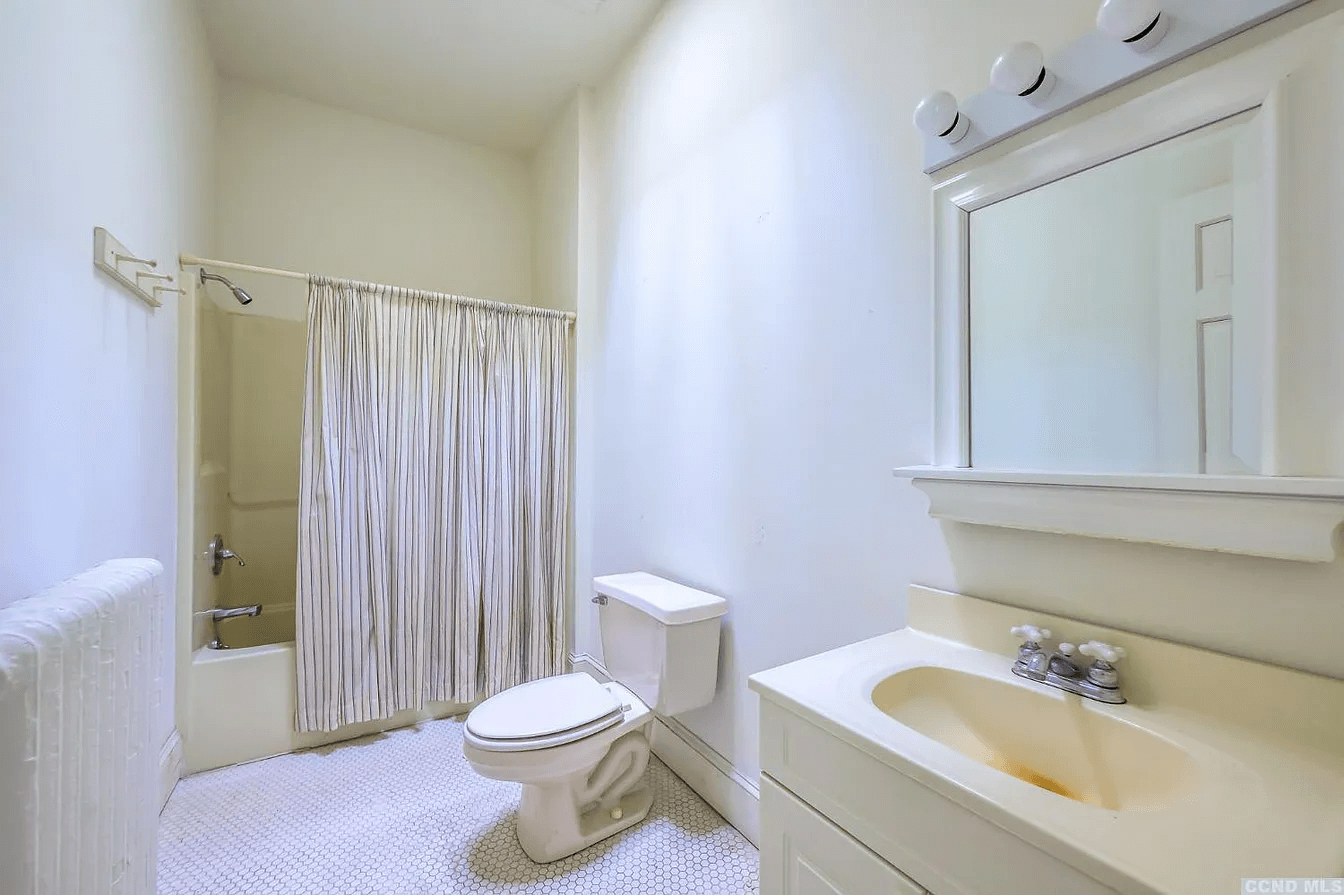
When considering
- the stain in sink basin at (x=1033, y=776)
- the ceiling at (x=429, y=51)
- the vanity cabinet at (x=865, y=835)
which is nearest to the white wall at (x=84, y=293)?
the ceiling at (x=429, y=51)

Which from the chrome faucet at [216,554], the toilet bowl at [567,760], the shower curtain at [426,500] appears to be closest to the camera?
the toilet bowl at [567,760]

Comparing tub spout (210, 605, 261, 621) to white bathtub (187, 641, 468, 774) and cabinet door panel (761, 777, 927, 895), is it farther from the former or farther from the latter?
cabinet door panel (761, 777, 927, 895)

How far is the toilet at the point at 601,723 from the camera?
1448 mm

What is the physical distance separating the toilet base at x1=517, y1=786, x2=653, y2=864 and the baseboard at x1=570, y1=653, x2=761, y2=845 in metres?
0.22

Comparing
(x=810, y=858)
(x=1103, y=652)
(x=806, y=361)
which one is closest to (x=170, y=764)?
(x=810, y=858)

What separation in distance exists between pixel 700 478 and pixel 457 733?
1473 millimetres

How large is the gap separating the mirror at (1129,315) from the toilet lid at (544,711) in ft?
3.96

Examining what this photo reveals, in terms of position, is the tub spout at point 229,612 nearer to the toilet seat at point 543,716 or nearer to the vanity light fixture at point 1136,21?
the toilet seat at point 543,716

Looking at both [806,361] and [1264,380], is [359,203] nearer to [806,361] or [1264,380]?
[806,361]

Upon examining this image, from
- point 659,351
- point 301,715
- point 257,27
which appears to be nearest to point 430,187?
point 257,27

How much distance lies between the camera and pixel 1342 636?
72cm

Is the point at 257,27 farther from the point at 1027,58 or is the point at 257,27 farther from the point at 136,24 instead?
the point at 1027,58

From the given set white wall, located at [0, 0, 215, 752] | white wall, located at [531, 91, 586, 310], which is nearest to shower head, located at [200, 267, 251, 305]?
white wall, located at [0, 0, 215, 752]

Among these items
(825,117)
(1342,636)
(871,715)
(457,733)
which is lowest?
(457,733)
